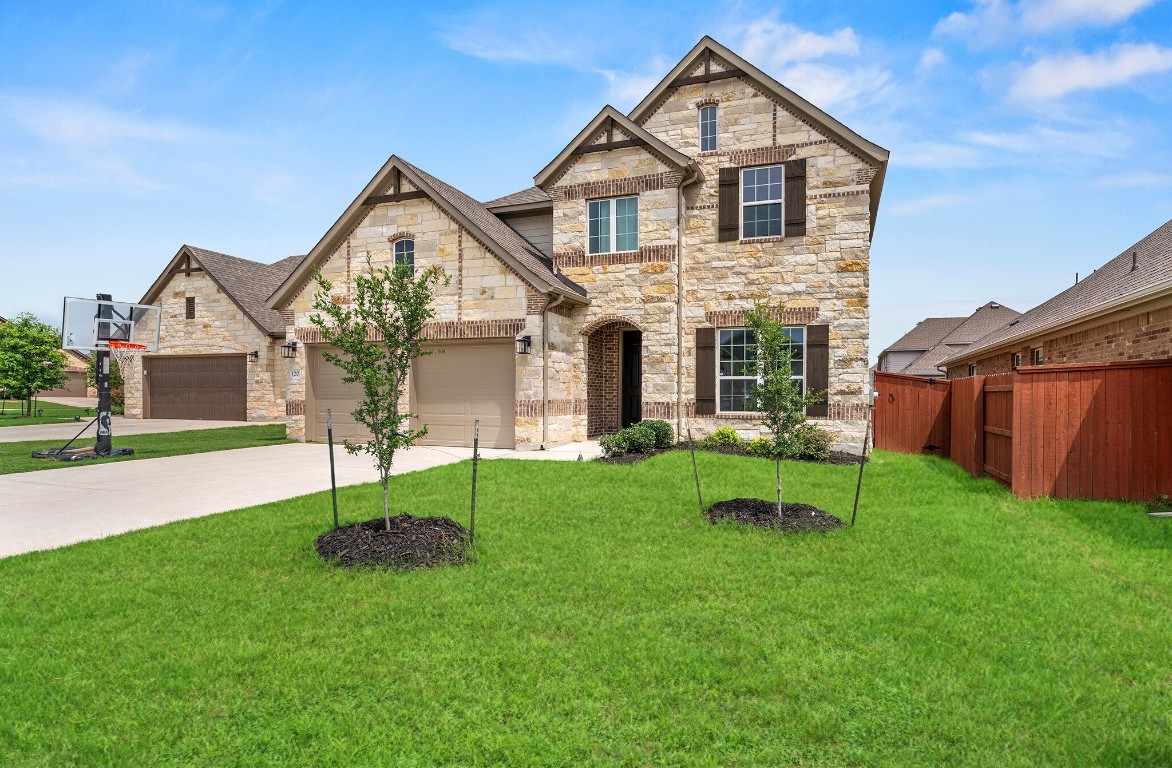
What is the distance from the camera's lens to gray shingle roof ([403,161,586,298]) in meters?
14.5

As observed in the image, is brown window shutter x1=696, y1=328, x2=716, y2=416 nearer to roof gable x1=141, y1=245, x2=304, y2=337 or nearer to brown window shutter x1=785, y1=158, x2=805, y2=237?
brown window shutter x1=785, y1=158, x2=805, y2=237

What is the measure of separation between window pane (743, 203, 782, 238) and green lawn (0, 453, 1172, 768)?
29.2ft

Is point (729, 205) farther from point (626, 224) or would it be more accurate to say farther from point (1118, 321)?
point (1118, 321)

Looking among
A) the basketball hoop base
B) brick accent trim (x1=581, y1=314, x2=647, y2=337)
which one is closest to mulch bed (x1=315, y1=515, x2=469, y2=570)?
brick accent trim (x1=581, y1=314, x2=647, y2=337)

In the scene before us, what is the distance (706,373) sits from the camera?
14930mm

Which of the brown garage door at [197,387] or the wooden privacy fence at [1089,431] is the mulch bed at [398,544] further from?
the brown garage door at [197,387]

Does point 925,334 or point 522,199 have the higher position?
point 522,199

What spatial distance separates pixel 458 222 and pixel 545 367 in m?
3.85

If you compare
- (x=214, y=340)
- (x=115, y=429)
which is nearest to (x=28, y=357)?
(x=214, y=340)

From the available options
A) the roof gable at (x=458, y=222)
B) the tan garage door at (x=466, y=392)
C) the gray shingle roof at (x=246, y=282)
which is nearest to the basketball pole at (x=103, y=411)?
the roof gable at (x=458, y=222)

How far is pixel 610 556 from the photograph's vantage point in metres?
6.12

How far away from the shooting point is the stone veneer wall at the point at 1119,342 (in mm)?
9461

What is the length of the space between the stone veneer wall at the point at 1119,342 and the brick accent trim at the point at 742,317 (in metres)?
4.86

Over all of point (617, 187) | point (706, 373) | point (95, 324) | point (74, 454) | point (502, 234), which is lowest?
point (74, 454)
